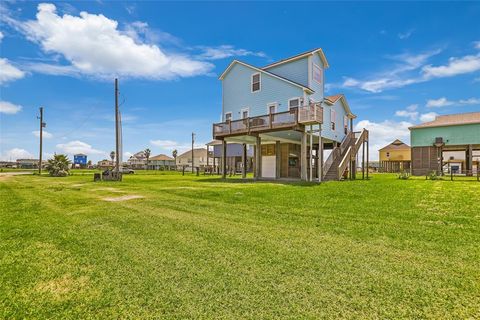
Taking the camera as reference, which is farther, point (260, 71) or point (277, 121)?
point (260, 71)

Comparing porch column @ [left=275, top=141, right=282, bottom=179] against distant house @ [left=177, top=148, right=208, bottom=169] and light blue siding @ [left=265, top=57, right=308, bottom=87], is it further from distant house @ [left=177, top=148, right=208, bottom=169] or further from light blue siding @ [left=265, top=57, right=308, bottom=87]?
distant house @ [left=177, top=148, right=208, bottom=169]

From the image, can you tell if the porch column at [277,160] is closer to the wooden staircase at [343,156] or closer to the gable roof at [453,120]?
the wooden staircase at [343,156]

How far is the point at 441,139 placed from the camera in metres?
29.5

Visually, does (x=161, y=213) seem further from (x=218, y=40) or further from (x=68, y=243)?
(x=218, y=40)

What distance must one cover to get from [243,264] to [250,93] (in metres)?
18.7

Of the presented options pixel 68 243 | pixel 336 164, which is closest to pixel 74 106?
pixel 336 164

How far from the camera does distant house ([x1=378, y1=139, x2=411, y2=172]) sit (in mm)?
52281

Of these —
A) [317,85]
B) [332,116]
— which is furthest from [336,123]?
[317,85]

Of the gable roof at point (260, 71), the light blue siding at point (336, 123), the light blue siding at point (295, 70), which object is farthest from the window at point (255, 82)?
the light blue siding at point (336, 123)

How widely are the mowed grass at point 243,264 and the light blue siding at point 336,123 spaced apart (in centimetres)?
1445

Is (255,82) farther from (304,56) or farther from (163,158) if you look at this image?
(163,158)

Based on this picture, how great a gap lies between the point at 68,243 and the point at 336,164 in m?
19.1

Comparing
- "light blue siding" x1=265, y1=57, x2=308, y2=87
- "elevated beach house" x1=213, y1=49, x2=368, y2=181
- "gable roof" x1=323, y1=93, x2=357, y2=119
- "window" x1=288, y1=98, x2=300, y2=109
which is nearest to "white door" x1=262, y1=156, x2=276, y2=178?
"elevated beach house" x1=213, y1=49, x2=368, y2=181

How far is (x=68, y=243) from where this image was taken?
5.15 metres
